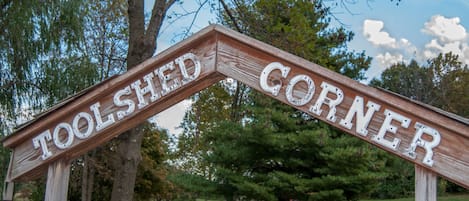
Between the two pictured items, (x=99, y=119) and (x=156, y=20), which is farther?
(x=156, y=20)

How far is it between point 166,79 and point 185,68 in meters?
0.12

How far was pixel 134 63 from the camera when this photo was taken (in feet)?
19.4

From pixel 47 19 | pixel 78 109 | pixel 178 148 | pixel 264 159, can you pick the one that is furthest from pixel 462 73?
pixel 78 109

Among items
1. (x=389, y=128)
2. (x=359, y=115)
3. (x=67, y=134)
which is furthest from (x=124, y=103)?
(x=389, y=128)

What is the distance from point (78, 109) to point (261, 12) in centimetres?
511

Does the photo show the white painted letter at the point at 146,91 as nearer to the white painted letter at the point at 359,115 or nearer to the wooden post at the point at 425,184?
the white painted letter at the point at 359,115

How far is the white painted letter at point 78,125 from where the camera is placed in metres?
2.72

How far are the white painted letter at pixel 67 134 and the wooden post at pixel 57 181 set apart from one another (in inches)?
4.3

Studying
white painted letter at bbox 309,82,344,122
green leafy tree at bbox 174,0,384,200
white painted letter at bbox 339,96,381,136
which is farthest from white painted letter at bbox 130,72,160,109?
green leafy tree at bbox 174,0,384,200

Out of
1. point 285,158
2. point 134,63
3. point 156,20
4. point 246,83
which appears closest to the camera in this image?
point 246,83

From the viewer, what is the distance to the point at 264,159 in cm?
912

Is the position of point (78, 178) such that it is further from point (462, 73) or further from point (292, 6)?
point (462, 73)

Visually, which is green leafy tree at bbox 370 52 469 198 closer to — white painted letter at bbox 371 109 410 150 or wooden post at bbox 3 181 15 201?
white painted letter at bbox 371 109 410 150

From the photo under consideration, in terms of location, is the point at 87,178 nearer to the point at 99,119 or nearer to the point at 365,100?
the point at 99,119
